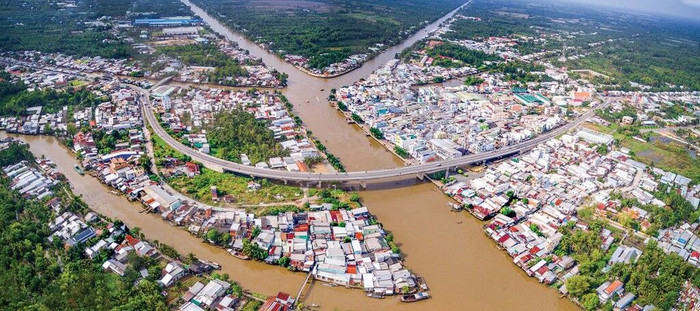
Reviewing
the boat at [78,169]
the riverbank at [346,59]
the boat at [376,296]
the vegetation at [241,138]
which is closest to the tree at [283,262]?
the boat at [376,296]

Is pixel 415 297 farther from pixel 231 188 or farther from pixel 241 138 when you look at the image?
pixel 241 138

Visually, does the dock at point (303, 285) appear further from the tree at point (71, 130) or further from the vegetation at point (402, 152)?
the tree at point (71, 130)

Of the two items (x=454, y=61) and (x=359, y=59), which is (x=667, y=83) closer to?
(x=454, y=61)

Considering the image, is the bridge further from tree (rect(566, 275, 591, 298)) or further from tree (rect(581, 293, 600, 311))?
tree (rect(581, 293, 600, 311))

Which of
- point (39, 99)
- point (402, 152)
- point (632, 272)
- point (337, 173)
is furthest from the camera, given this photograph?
point (39, 99)

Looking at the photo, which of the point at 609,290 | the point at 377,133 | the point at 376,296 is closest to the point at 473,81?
the point at 377,133

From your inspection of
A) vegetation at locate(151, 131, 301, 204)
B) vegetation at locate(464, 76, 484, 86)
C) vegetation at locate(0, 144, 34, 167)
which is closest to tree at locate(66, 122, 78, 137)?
vegetation at locate(0, 144, 34, 167)
